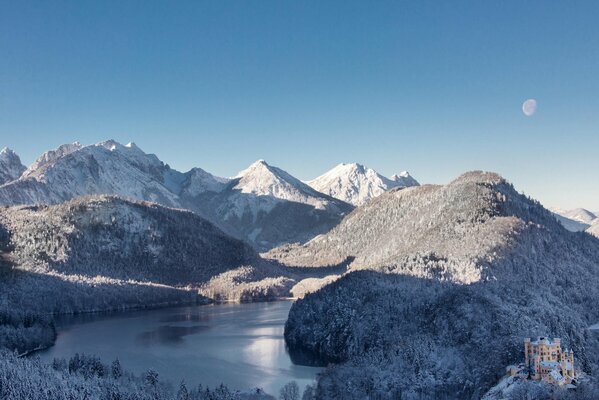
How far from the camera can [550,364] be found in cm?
12538

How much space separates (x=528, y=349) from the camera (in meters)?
134

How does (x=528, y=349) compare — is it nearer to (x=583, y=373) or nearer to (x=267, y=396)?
(x=583, y=373)

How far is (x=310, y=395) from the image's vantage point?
147750mm

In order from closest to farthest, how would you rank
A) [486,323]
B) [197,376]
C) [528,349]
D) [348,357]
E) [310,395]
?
[528,349], [310,395], [486,323], [197,376], [348,357]

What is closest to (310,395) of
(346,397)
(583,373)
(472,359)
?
(346,397)

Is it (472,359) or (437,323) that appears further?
(437,323)

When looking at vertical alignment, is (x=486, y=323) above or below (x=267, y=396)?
above

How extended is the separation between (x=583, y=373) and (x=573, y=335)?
114ft

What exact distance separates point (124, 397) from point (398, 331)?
277 ft

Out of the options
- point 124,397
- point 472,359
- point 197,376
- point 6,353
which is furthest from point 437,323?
point 6,353

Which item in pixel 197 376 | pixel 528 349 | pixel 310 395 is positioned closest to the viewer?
pixel 528 349

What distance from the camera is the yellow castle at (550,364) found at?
123438 millimetres

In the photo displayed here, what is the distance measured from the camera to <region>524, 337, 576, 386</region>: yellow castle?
12344 cm

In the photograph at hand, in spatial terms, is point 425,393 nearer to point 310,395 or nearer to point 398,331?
point 310,395
